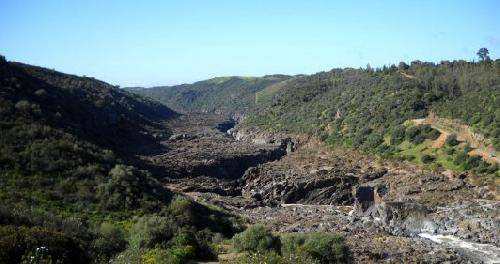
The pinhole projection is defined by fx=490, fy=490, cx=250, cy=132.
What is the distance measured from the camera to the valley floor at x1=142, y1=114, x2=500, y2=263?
110 feet

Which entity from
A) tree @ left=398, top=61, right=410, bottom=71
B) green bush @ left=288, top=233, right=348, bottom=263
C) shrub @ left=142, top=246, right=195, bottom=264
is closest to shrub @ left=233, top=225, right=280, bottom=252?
green bush @ left=288, top=233, right=348, bottom=263

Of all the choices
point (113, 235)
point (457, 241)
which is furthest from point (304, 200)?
point (113, 235)

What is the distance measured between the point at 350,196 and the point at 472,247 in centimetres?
1923

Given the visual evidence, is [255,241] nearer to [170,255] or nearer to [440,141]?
[170,255]

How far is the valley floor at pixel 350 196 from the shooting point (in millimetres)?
33406

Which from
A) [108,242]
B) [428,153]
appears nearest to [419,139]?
[428,153]

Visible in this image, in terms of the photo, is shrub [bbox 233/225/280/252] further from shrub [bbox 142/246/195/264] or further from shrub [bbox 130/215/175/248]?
shrub [bbox 142/246/195/264]

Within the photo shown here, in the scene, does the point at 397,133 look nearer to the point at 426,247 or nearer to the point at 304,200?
the point at 304,200

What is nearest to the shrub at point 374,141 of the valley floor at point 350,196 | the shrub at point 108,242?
the valley floor at point 350,196

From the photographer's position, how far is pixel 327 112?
275 ft

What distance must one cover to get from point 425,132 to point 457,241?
2603 cm

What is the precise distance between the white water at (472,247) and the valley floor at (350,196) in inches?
2.5

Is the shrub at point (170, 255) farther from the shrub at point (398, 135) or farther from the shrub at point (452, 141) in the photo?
the shrub at point (398, 135)

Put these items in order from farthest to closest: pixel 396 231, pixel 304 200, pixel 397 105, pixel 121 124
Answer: pixel 121 124 < pixel 397 105 < pixel 304 200 < pixel 396 231
